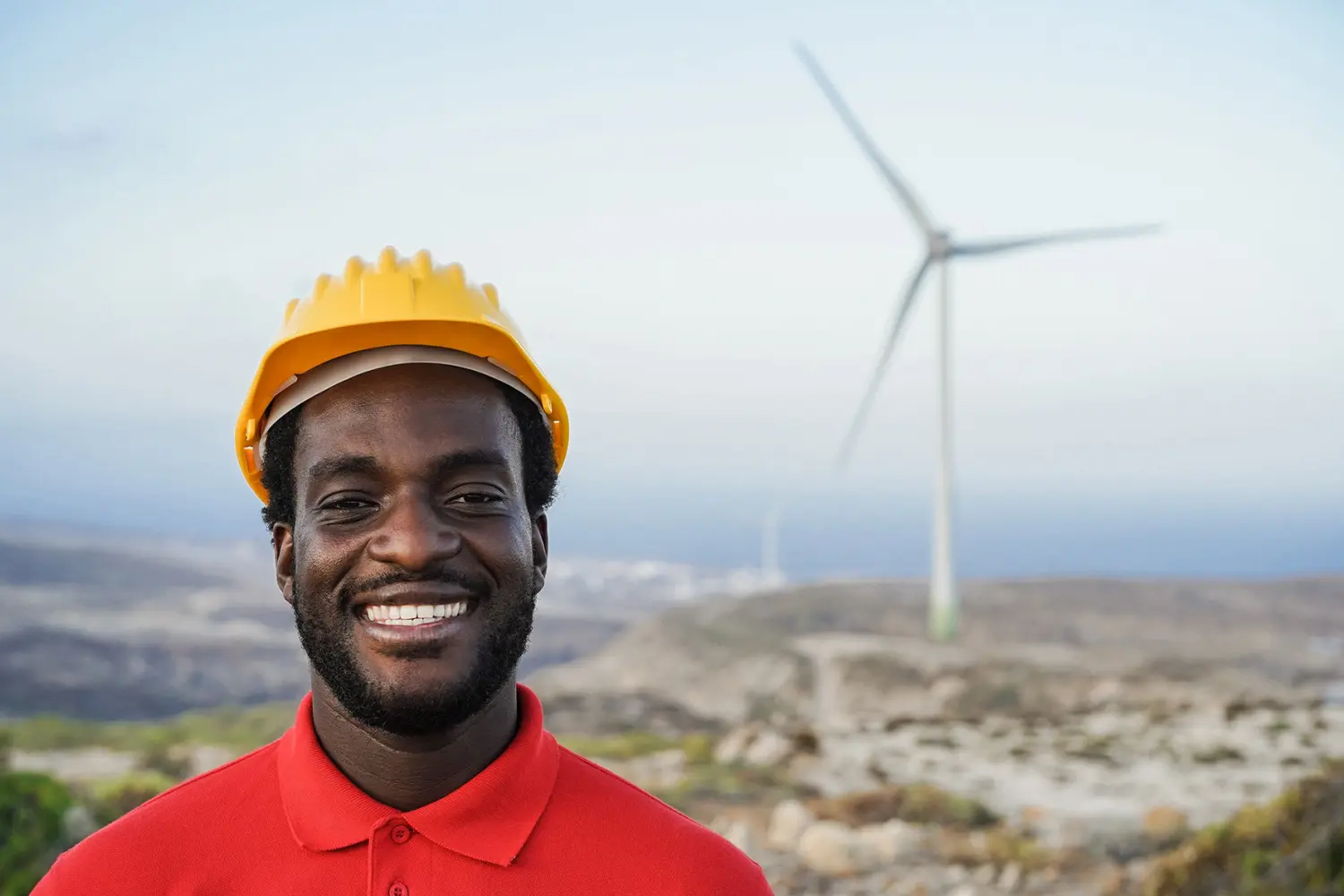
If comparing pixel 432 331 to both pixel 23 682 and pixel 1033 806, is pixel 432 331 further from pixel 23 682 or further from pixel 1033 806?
pixel 23 682

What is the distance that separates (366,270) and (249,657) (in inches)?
1095

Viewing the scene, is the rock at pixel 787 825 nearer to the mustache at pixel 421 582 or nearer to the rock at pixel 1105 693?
the rock at pixel 1105 693

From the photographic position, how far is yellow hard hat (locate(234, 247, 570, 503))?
10.9 feet

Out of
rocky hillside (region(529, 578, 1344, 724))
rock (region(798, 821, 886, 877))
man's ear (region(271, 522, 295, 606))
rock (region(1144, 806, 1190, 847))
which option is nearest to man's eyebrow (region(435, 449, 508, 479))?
man's ear (region(271, 522, 295, 606))

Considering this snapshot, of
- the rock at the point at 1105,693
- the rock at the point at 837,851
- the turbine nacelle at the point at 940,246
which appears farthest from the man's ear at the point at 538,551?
the turbine nacelle at the point at 940,246

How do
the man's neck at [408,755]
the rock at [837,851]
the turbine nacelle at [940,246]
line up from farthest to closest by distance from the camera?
the turbine nacelle at [940,246], the rock at [837,851], the man's neck at [408,755]

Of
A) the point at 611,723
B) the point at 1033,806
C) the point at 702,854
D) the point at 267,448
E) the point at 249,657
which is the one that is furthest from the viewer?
the point at 249,657

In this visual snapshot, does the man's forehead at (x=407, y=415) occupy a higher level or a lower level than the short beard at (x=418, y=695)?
higher

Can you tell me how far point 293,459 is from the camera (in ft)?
11.5

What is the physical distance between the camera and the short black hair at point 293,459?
3.54 m

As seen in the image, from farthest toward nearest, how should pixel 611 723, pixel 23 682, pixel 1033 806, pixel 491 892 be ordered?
pixel 23 682 → pixel 611 723 → pixel 1033 806 → pixel 491 892

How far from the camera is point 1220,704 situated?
25562 mm

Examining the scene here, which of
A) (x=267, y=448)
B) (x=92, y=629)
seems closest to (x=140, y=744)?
(x=92, y=629)

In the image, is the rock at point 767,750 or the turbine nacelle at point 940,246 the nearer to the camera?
the rock at point 767,750
